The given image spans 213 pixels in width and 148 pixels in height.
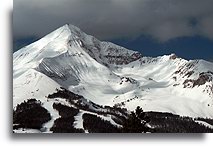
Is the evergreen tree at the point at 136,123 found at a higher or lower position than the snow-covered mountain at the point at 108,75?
lower

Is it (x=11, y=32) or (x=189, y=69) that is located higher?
(x=11, y=32)

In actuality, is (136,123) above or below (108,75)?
below

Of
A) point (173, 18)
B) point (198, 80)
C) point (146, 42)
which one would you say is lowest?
point (198, 80)

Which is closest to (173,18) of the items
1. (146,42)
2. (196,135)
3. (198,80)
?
(146,42)

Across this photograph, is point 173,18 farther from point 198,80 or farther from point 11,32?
point 11,32

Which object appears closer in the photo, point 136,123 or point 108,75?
point 136,123

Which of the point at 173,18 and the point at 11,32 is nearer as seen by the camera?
the point at 11,32

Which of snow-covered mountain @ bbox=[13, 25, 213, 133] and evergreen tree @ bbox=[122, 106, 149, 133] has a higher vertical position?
snow-covered mountain @ bbox=[13, 25, 213, 133]
